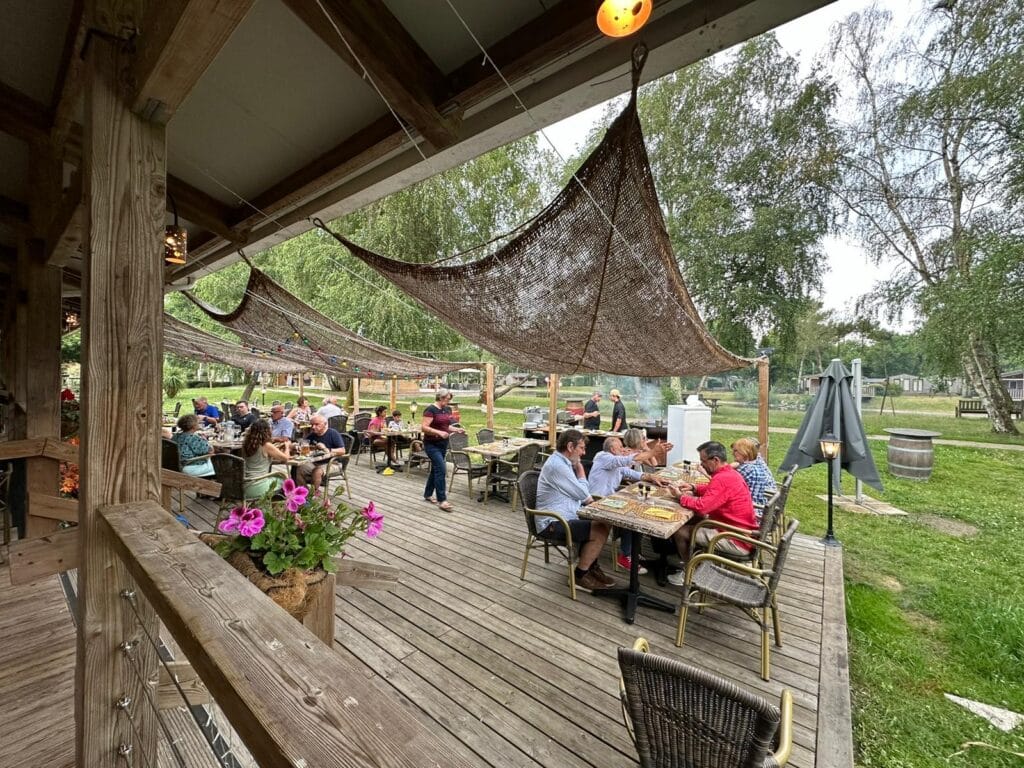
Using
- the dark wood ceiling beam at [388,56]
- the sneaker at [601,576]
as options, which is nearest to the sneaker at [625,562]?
the sneaker at [601,576]

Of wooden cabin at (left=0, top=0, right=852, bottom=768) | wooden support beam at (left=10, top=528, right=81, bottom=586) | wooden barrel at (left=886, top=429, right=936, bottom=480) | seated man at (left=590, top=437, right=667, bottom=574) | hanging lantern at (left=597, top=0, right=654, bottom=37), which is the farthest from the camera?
wooden barrel at (left=886, top=429, right=936, bottom=480)

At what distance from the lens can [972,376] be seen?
513 inches

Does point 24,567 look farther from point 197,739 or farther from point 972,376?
point 972,376

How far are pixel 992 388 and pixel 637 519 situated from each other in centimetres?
1682

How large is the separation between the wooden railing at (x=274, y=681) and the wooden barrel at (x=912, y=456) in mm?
10933

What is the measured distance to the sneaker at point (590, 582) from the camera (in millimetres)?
3271

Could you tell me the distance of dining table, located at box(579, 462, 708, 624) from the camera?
9.16ft

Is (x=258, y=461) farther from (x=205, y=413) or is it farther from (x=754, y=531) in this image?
(x=205, y=413)

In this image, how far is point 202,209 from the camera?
331cm

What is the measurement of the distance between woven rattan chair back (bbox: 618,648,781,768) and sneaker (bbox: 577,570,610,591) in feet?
5.94

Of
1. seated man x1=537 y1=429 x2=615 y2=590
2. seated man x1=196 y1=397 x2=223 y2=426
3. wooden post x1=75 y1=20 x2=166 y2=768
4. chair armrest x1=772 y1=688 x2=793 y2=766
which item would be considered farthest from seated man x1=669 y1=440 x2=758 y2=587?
seated man x1=196 y1=397 x2=223 y2=426

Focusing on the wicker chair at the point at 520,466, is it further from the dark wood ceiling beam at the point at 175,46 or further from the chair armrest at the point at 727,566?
the dark wood ceiling beam at the point at 175,46

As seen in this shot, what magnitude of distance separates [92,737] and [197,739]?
65cm

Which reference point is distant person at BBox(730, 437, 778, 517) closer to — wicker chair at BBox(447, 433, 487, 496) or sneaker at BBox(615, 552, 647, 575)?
sneaker at BBox(615, 552, 647, 575)
